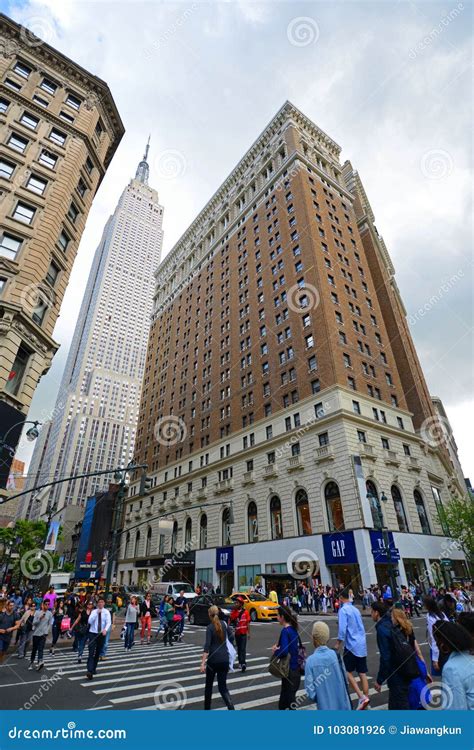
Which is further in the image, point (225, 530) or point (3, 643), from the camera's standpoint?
point (225, 530)

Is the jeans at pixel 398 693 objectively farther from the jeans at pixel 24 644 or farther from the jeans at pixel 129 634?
the jeans at pixel 24 644

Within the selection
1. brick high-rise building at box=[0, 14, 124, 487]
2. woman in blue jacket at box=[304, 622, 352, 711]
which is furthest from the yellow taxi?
woman in blue jacket at box=[304, 622, 352, 711]

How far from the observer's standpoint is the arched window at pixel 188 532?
44.5 m

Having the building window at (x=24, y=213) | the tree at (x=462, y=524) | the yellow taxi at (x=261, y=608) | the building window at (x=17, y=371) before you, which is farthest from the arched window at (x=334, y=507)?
the building window at (x=24, y=213)

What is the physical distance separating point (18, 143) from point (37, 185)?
10.9 ft

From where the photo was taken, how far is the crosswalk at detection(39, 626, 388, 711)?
7.05 metres

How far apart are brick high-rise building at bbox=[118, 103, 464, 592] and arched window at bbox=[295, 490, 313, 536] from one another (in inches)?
4.0

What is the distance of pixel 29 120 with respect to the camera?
82.4 feet

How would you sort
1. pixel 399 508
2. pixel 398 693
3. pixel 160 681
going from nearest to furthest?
1. pixel 398 693
2. pixel 160 681
3. pixel 399 508

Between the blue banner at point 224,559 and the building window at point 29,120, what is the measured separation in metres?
38.1

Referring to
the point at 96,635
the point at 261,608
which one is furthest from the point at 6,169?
the point at 261,608

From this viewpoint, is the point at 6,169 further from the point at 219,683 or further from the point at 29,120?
the point at 219,683

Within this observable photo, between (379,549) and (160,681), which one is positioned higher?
(379,549)

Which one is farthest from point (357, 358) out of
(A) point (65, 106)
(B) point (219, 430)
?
(A) point (65, 106)
